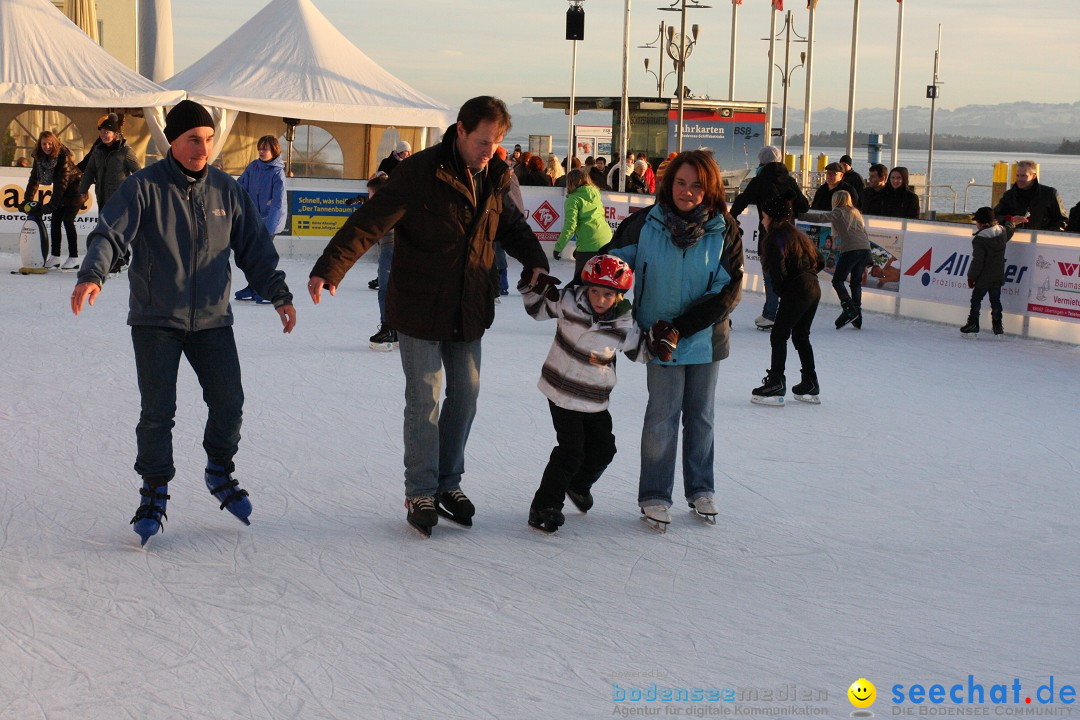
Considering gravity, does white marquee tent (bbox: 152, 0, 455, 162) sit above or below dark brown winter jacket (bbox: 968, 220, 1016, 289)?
above

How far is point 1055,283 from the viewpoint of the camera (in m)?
9.84

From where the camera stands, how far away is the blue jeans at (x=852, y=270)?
10.3 meters

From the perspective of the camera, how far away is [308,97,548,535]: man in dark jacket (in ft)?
13.3

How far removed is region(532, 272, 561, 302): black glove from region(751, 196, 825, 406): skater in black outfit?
298 cm

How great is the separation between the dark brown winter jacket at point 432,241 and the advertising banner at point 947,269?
7.15 metres

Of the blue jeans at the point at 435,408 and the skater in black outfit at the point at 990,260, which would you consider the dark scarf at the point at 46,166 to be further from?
the blue jeans at the point at 435,408

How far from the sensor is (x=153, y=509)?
406 centimetres

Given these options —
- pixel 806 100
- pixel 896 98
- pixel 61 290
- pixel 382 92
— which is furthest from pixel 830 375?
pixel 806 100

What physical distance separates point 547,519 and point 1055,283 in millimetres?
6887

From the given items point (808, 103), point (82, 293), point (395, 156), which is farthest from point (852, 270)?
point (808, 103)

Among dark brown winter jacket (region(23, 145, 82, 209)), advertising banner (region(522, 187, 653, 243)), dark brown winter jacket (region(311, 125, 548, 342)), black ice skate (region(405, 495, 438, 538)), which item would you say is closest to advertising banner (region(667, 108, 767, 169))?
advertising banner (region(522, 187, 653, 243))

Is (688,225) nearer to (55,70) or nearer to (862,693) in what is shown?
(862,693)

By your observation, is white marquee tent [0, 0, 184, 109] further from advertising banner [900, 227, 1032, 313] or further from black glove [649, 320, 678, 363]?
black glove [649, 320, 678, 363]

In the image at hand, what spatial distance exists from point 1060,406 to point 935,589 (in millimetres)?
3838
